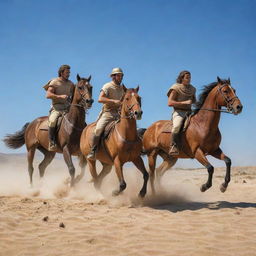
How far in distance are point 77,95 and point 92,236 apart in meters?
5.58

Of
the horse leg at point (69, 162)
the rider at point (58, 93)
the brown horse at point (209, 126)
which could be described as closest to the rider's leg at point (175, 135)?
the brown horse at point (209, 126)

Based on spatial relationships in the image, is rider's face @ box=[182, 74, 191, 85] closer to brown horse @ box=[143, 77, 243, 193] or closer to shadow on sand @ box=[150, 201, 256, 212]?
brown horse @ box=[143, 77, 243, 193]

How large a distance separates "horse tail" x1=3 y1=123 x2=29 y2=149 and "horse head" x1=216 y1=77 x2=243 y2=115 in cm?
806

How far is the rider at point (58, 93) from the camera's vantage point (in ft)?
A: 38.8

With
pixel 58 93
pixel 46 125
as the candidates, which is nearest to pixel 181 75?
pixel 58 93

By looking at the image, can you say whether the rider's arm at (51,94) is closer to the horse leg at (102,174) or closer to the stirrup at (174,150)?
the horse leg at (102,174)

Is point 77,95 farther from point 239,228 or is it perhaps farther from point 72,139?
point 239,228

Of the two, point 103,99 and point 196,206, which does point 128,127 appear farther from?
point 196,206

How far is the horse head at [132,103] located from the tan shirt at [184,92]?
1747 mm

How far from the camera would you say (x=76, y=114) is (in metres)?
11.4

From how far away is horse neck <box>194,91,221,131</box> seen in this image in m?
9.61

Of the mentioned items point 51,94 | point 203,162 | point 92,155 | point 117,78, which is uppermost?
point 117,78

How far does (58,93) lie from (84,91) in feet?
5.39

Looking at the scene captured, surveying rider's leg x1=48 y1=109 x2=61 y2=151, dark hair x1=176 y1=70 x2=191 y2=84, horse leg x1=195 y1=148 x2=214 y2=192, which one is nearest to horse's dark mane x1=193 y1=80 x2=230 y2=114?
dark hair x1=176 y1=70 x2=191 y2=84
